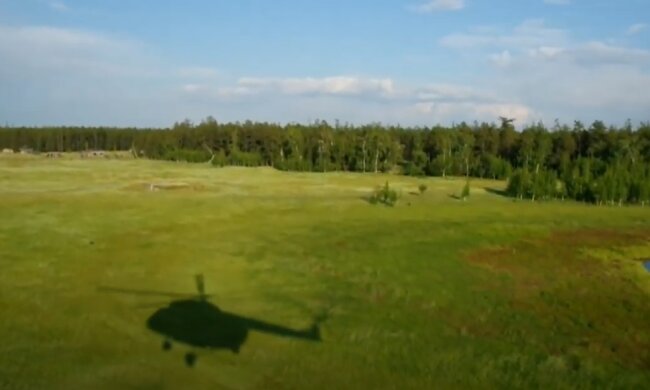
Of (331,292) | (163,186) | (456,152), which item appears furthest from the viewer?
(456,152)

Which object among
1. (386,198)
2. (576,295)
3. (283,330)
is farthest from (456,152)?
(283,330)

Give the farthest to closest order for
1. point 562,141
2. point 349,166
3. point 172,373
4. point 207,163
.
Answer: point 207,163 < point 349,166 < point 562,141 < point 172,373

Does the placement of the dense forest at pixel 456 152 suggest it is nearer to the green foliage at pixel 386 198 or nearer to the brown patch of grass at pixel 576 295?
the green foliage at pixel 386 198

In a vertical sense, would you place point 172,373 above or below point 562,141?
below

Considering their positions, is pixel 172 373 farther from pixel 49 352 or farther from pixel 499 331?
pixel 499 331

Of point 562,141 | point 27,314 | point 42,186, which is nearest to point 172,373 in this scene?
point 27,314

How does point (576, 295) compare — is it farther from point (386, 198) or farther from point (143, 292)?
point (386, 198)

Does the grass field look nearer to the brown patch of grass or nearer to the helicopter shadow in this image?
the brown patch of grass
